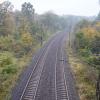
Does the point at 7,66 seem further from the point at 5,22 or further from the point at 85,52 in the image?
the point at 5,22

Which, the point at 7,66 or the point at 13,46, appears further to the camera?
the point at 13,46

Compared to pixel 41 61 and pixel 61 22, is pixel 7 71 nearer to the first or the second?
pixel 41 61

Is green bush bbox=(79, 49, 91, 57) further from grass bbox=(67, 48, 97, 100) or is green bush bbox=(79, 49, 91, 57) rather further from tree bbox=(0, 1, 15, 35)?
tree bbox=(0, 1, 15, 35)

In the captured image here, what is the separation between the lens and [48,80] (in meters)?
36.1

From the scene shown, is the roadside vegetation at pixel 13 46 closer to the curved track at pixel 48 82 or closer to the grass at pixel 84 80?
the curved track at pixel 48 82

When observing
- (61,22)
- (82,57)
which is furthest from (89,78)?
(61,22)

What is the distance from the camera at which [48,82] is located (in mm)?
35156

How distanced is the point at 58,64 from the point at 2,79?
1339 cm

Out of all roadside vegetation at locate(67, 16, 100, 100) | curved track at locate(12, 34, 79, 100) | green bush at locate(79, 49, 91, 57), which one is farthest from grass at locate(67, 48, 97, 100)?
green bush at locate(79, 49, 91, 57)

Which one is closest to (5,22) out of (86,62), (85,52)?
(85,52)

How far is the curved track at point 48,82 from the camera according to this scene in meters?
29.8

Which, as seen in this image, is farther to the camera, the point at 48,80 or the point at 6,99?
the point at 48,80

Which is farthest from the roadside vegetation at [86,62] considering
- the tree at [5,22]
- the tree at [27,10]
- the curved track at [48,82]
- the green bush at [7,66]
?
the tree at [27,10]

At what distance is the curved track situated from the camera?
29819 mm
